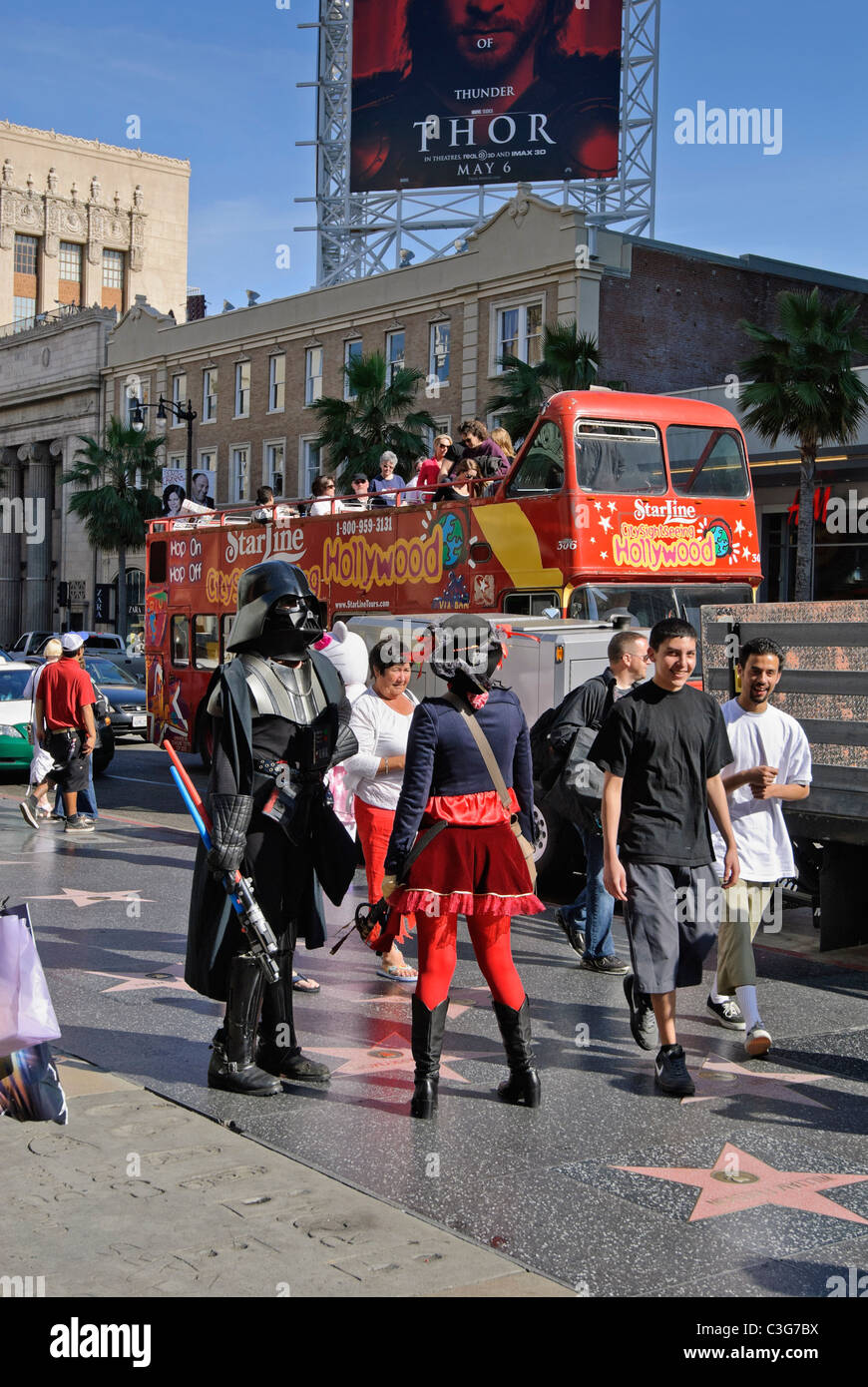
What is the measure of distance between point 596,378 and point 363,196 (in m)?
17.1

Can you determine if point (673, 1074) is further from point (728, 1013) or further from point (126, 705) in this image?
point (126, 705)

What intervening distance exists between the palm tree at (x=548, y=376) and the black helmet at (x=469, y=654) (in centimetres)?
2678

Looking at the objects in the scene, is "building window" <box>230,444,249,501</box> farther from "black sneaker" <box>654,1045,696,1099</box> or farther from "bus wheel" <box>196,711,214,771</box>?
"black sneaker" <box>654,1045,696,1099</box>

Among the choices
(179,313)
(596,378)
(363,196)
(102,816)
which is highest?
(179,313)

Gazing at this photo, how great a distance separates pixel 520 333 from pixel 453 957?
111 ft

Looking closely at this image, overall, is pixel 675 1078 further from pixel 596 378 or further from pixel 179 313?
pixel 179 313

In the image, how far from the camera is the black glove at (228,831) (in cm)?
552

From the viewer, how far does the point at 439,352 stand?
132 ft

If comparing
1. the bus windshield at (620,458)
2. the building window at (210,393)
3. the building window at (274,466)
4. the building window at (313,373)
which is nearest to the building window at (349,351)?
the building window at (313,373)

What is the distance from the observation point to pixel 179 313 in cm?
10288

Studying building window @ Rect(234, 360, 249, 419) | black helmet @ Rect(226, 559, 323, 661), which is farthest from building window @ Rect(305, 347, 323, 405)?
black helmet @ Rect(226, 559, 323, 661)

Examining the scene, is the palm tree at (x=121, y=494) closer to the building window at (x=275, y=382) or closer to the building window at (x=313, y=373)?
the building window at (x=275, y=382)
